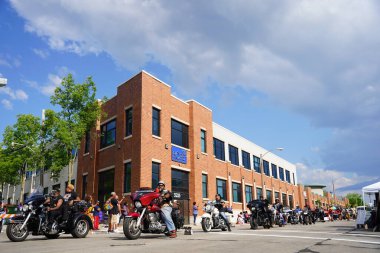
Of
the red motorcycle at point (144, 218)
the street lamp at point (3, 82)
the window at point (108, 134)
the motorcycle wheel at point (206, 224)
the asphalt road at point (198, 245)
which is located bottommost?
the asphalt road at point (198, 245)

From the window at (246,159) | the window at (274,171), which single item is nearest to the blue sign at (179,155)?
the window at (246,159)

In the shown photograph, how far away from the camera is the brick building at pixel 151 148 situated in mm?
23953

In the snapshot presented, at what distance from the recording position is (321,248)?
8219 millimetres

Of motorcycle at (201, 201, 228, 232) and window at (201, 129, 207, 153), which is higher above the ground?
window at (201, 129, 207, 153)

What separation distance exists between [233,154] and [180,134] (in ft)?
42.2

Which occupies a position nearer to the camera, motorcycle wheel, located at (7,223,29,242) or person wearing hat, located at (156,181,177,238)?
motorcycle wheel, located at (7,223,29,242)

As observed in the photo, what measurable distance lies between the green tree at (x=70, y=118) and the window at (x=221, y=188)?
47.8 feet

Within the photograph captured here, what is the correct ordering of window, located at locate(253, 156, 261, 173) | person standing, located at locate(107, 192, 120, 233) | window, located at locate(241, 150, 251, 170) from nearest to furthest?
person standing, located at locate(107, 192, 120, 233)
window, located at locate(241, 150, 251, 170)
window, located at locate(253, 156, 261, 173)

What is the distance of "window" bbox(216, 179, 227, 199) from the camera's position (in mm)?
33619

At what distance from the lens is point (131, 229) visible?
33.2 ft

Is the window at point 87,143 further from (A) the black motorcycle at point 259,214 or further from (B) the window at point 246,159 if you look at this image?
(B) the window at point 246,159

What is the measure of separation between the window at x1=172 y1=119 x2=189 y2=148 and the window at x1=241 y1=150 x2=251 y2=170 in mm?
14817

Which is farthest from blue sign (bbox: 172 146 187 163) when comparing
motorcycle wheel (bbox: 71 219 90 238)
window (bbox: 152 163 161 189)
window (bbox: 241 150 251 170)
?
window (bbox: 241 150 251 170)

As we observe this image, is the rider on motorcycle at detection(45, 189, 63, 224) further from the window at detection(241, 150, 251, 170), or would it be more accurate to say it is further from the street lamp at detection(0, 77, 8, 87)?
the window at detection(241, 150, 251, 170)
